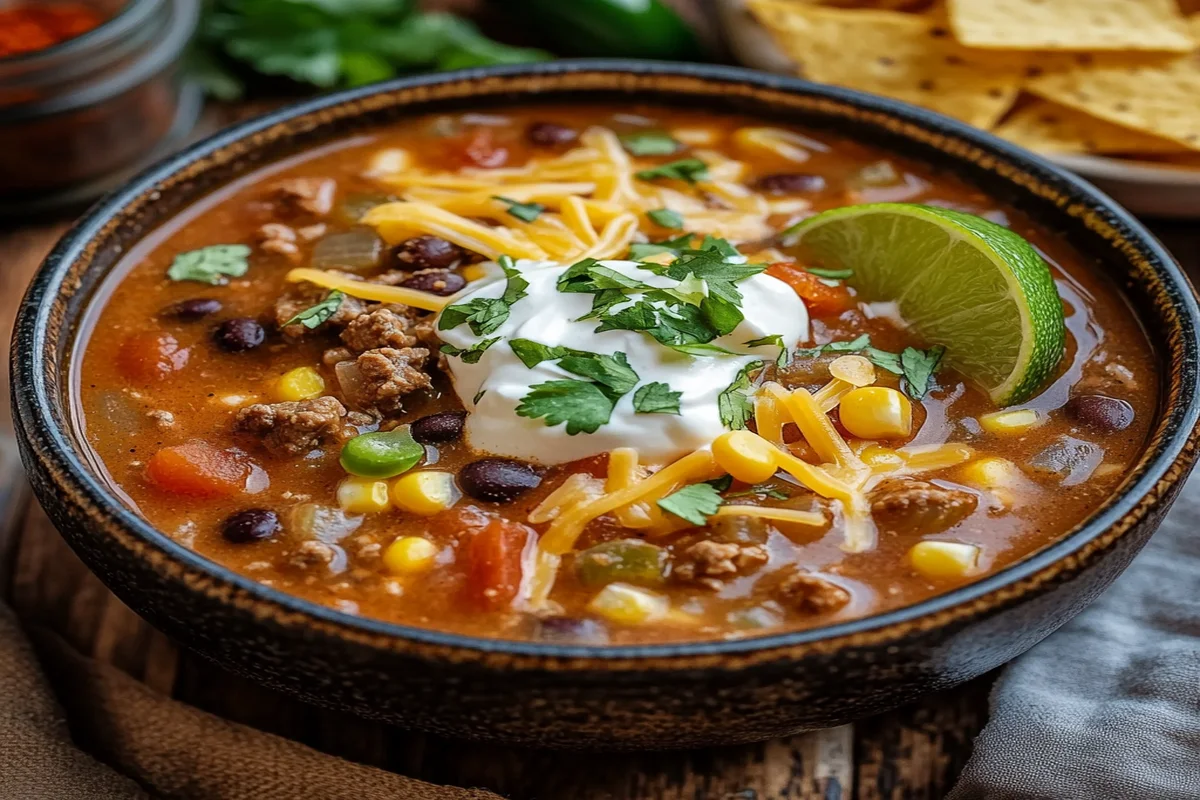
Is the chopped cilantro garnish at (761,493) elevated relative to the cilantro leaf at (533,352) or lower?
lower

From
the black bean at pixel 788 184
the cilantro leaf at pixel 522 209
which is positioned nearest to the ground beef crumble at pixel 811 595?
the cilantro leaf at pixel 522 209

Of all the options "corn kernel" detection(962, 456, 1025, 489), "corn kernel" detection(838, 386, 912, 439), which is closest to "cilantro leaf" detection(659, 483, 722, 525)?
"corn kernel" detection(838, 386, 912, 439)

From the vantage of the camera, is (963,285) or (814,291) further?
(814,291)

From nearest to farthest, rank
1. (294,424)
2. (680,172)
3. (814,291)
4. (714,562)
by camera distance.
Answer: (714,562), (294,424), (814,291), (680,172)

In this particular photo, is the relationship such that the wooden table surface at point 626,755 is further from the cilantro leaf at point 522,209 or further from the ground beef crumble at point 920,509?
the cilantro leaf at point 522,209

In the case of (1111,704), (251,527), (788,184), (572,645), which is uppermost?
(788,184)

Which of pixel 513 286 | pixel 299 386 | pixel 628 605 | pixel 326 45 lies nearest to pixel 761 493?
pixel 628 605

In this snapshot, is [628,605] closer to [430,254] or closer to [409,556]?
[409,556]

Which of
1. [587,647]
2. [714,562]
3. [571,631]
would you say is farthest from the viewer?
[714,562]
